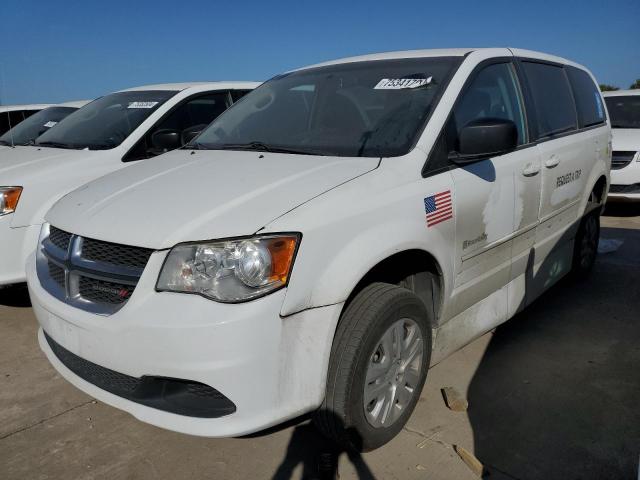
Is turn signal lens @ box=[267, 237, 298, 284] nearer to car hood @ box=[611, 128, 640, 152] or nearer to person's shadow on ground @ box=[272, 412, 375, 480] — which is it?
person's shadow on ground @ box=[272, 412, 375, 480]

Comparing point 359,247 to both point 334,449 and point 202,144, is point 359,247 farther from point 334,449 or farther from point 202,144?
point 202,144

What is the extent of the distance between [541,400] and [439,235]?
1.13 meters

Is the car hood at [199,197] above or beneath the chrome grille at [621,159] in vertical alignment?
above

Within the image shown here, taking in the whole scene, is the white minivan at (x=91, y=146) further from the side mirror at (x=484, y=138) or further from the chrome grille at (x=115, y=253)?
the side mirror at (x=484, y=138)

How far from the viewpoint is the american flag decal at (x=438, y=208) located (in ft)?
8.00

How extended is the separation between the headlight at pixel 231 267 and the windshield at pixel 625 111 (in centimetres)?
819

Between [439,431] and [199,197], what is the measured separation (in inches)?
61.7

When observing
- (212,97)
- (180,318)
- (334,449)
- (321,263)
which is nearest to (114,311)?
(180,318)

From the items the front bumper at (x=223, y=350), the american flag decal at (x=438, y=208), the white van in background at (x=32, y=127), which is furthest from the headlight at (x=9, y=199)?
the american flag decal at (x=438, y=208)

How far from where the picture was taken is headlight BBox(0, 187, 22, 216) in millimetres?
3801

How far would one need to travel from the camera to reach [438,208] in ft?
8.17

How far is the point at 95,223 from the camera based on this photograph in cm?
231

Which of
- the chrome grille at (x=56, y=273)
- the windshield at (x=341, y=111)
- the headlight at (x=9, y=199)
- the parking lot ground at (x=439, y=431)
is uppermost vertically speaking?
the windshield at (x=341, y=111)

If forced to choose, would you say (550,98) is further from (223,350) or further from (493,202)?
(223,350)
